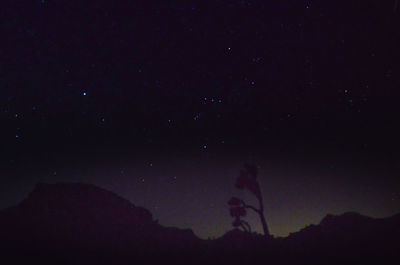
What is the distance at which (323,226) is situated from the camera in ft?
93.5

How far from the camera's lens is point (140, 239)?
2823 centimetres

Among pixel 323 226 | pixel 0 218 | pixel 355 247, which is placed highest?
pixel 0 218

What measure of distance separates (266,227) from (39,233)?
1973 cm

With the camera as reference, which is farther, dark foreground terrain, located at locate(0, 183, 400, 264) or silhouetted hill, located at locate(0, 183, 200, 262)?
silhouetted hill, located at locate(0, 183, 200, 262)

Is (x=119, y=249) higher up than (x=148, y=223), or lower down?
lower down

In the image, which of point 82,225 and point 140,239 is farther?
point 82,225

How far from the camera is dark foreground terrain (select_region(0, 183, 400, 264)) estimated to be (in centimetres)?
2375

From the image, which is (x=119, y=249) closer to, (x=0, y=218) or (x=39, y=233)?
(x=39, y=233)

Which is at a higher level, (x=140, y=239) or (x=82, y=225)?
(x=82, y=225)

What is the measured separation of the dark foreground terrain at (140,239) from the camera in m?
23.8

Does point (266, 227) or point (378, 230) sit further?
point (266, 227)

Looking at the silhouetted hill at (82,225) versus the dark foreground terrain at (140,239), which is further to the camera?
the silhouetted hill at (82,225)

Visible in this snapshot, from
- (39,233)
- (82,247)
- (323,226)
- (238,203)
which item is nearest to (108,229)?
(82,247)

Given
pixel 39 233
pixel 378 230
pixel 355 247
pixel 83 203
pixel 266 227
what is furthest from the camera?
pixel 83 203
